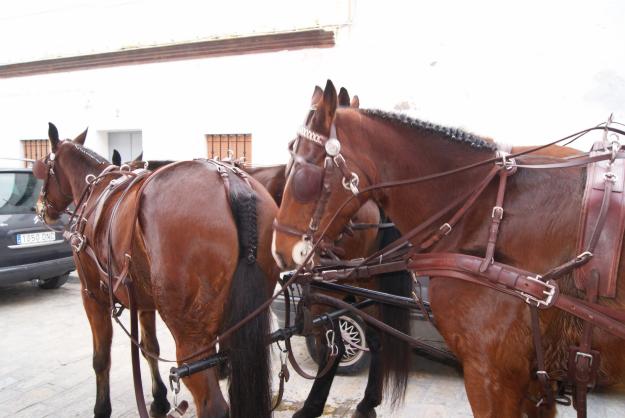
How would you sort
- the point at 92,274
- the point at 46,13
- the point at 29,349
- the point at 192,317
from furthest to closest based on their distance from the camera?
the point at 46,13 < the point at 29,349 < the point at 92,274 < the point at 192,317

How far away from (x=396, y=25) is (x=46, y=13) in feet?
23.5

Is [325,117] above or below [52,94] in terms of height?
below

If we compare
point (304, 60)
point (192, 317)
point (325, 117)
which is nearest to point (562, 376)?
point (325, 117)

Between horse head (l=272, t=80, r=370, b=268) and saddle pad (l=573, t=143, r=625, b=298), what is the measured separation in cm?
79

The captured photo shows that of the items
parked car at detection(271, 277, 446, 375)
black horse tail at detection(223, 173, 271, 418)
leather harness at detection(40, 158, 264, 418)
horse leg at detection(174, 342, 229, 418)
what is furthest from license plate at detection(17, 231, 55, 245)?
black horse tail at detection(223, 173, 271, 418)

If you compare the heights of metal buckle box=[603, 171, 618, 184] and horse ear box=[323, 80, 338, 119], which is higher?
horse ear box=[323, 80, 338, 119]

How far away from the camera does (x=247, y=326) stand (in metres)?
2.35

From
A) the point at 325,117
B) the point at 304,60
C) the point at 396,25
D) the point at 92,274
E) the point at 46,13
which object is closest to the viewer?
the point at 325,117

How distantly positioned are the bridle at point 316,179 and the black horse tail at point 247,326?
566mm

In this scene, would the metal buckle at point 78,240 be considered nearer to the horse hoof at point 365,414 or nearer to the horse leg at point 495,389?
the horse hoof at point 365,414

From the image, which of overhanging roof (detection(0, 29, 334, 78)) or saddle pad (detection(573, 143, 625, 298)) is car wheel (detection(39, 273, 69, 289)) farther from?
saddle pad (detection(573, 143, 625, 298))

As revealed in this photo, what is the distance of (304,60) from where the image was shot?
22.1ft

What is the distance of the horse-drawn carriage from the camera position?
1.57 m

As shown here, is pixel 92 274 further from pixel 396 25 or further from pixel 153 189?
pixel 396 25
